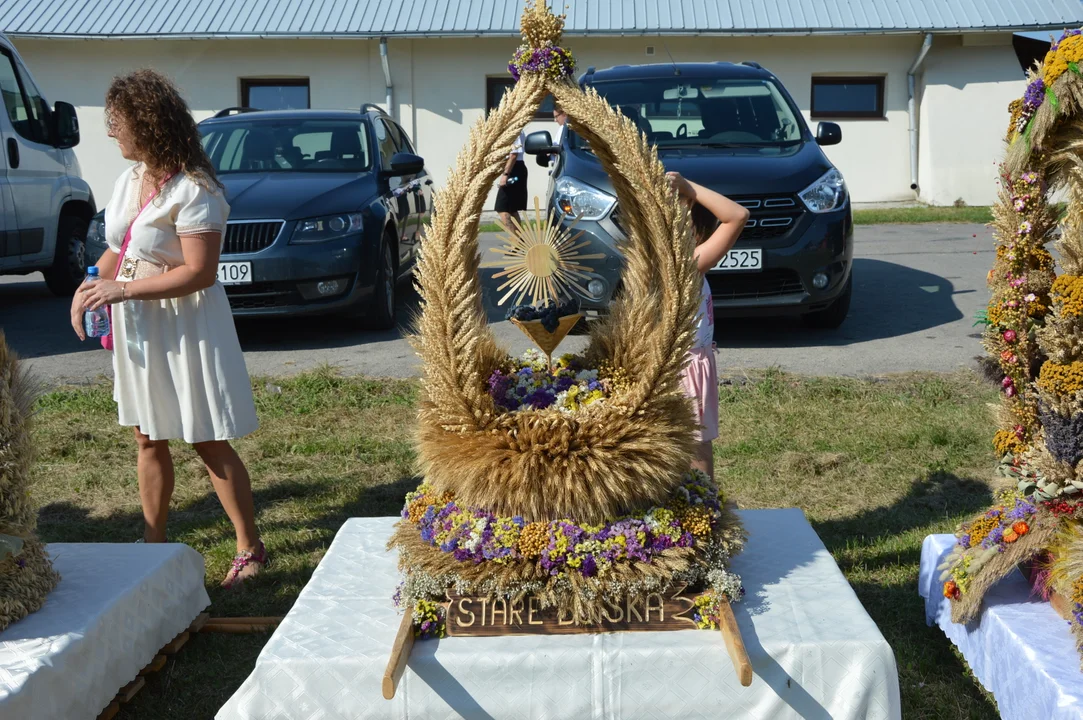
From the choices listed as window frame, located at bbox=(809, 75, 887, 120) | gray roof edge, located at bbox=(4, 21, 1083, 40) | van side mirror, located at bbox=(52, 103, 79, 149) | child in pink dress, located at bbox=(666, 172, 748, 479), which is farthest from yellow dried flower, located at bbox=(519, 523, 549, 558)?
window frame, located at bbox=(809, 75, 887, 120)

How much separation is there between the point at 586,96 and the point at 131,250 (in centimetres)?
190

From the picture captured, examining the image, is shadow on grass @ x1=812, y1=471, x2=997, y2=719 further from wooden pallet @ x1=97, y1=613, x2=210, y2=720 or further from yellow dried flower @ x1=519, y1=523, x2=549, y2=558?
wooden pallet @ x1=97, y1=613, x2=210, y2=720

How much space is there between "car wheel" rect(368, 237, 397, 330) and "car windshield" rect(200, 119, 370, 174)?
83 centimetres

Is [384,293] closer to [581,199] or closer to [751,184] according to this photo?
[581,199]

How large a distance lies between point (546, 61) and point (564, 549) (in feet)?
4.22

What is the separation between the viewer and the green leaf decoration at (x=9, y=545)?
2.75m

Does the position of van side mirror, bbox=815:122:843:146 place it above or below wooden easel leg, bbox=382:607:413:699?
above

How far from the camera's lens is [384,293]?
324 inches

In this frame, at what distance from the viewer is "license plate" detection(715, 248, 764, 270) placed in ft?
23.0

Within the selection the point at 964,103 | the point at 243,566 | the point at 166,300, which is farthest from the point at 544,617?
the point at 964,103

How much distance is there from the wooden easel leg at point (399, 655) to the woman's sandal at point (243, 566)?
162cm

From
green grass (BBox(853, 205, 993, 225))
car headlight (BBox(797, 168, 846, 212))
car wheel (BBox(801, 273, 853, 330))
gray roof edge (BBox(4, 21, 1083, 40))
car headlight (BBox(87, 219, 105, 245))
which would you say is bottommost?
car wheel (BBox(801, 273, 853, 330))

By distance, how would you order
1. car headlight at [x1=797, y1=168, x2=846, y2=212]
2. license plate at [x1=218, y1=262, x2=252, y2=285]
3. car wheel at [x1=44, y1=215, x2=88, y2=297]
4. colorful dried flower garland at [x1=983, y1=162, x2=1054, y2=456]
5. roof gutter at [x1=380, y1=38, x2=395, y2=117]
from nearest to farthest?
colorful dried flower garland at [x1=983, y1=162, x2=1054, y2=456], car headlight at [x1=797, y1=168, x2=846, y2=212], license plate at [x1=218, y1=262, x2=252, y2=285], car wheel at [x1=44, y1=215, x2=88, y2=297], roof gutter at [x1=380, y1=38, x2=395, y2=117]

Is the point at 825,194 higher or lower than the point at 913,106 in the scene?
lower
